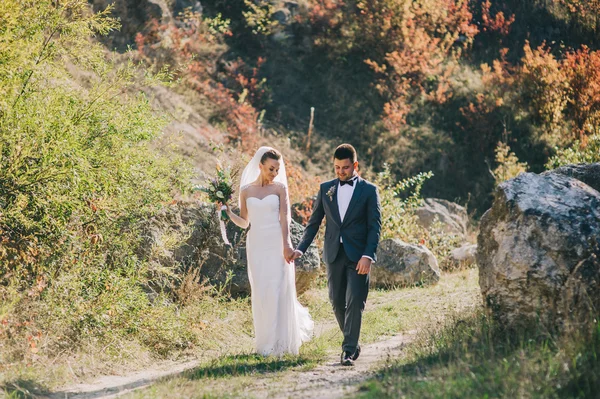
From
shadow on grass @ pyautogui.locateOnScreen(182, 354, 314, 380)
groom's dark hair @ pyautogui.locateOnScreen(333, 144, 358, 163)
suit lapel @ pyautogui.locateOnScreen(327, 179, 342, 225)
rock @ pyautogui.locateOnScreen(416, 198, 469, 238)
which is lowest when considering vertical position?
shadow on grass @ pyautogui.locateOnScreen(182, 354, 314, 380)

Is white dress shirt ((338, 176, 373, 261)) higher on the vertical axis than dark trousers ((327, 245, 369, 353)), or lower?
higher

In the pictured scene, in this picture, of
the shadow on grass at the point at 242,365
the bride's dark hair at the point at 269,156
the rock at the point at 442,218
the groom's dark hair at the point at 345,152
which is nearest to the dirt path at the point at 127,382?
the shadow on grass at the point at 242,365

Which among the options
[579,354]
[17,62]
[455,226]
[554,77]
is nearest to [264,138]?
[455,226]

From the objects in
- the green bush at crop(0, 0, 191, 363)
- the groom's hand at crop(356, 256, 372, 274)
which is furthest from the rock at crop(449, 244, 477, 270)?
the groom's hand at crop(356, 256, 372, 274)

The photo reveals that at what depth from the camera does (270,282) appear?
724cm

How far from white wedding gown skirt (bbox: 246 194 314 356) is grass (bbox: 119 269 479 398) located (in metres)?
0.24

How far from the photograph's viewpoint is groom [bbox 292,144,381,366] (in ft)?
21.4

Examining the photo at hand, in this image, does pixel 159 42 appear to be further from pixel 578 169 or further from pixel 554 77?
pixel 578 169

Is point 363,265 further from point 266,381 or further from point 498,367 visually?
point 498,367

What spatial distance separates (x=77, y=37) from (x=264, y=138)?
11.4 m

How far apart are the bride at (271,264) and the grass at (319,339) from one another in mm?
247

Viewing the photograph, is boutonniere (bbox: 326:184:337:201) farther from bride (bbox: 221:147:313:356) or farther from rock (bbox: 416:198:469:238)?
rock (bbox: 416:198:469:238)

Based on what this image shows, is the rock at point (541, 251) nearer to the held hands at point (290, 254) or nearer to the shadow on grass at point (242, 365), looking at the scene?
the held hands at point (290, 254)

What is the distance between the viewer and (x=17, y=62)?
6574 millimetres
